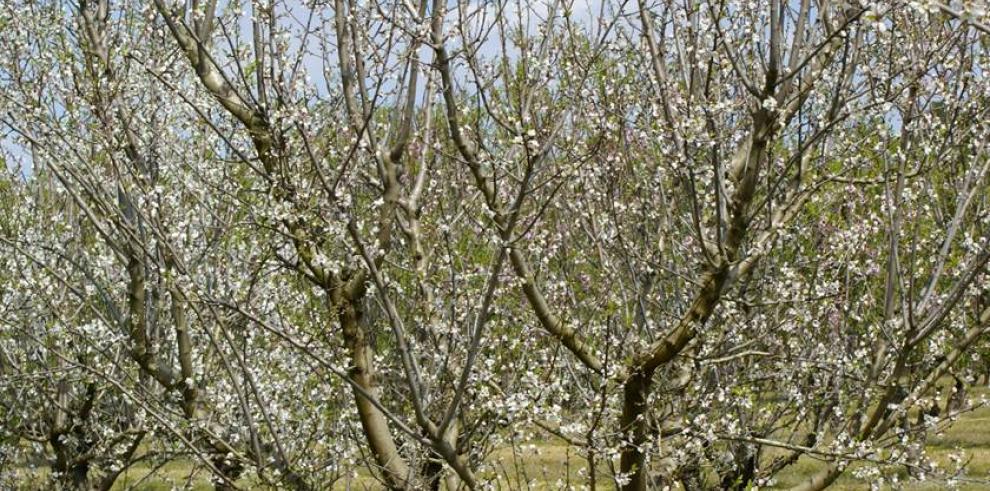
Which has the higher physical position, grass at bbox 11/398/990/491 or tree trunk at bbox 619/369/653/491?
grass at bbox 11/398/990/491

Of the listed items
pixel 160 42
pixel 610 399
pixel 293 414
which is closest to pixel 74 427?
pixel 293 414

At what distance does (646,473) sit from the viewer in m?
5.28

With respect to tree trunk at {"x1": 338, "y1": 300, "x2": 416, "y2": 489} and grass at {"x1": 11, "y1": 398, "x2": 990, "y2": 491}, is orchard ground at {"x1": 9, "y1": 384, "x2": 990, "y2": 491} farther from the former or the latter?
tree trunk at {"x1": 338, "y1": 300, "x2": 416, "y2": 489}

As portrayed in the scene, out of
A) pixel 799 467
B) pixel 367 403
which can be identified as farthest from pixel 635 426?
pixel 799 467

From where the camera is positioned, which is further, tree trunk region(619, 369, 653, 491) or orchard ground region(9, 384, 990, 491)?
orchard ground region(9, 384, 990, 491)

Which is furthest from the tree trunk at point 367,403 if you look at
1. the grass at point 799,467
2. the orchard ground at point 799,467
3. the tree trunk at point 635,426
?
the orchard ground at point 799,467

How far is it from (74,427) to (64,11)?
374 centimetres

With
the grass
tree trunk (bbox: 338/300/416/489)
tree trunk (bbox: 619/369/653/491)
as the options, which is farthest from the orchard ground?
tree trunk (bbox: 338/300/416/489)

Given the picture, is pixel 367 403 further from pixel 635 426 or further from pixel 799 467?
pixel 799 467

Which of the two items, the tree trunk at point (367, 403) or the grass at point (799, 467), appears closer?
the tree trunk at point (367, 403)

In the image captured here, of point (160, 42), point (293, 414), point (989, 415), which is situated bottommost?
point (293, 414)

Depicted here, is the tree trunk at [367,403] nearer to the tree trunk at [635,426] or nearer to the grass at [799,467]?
the tree trunk at [635,426]

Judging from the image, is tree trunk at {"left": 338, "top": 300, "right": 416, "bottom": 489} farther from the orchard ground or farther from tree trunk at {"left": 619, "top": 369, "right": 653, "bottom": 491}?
the orchard ground

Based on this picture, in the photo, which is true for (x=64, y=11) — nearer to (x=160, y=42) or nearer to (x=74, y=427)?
(x=160, y=42)
